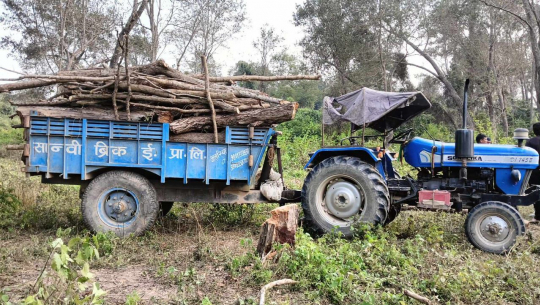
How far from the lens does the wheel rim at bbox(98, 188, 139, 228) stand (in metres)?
5.90

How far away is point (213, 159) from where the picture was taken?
6.00 meters

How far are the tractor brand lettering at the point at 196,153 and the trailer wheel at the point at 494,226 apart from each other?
3.85 meters

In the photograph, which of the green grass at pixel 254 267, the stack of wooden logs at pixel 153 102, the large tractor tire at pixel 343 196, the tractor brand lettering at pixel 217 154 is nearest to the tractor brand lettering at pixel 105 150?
the stack of wooden logs at pixel 153 102

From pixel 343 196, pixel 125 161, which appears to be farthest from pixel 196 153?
pixel 343 196

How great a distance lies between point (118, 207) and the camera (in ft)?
19.3

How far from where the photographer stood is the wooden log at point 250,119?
6.08m

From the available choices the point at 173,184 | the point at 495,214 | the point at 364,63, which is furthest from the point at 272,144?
the point at 364,63

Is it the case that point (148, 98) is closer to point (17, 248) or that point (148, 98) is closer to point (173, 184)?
point (173, 184)

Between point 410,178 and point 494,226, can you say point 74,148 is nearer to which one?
point 410,178

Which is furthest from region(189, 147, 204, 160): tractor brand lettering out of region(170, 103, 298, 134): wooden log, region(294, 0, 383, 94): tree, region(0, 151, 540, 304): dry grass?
region(294, 0, 383, 94): tree

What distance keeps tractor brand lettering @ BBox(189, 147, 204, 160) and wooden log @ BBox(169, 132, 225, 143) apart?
173 mm

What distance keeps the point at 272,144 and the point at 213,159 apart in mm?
965

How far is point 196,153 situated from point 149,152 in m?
0.67

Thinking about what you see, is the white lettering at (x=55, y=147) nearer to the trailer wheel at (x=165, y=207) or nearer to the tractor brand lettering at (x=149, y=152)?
the tractor brand lettering at (x=149, y=152)
